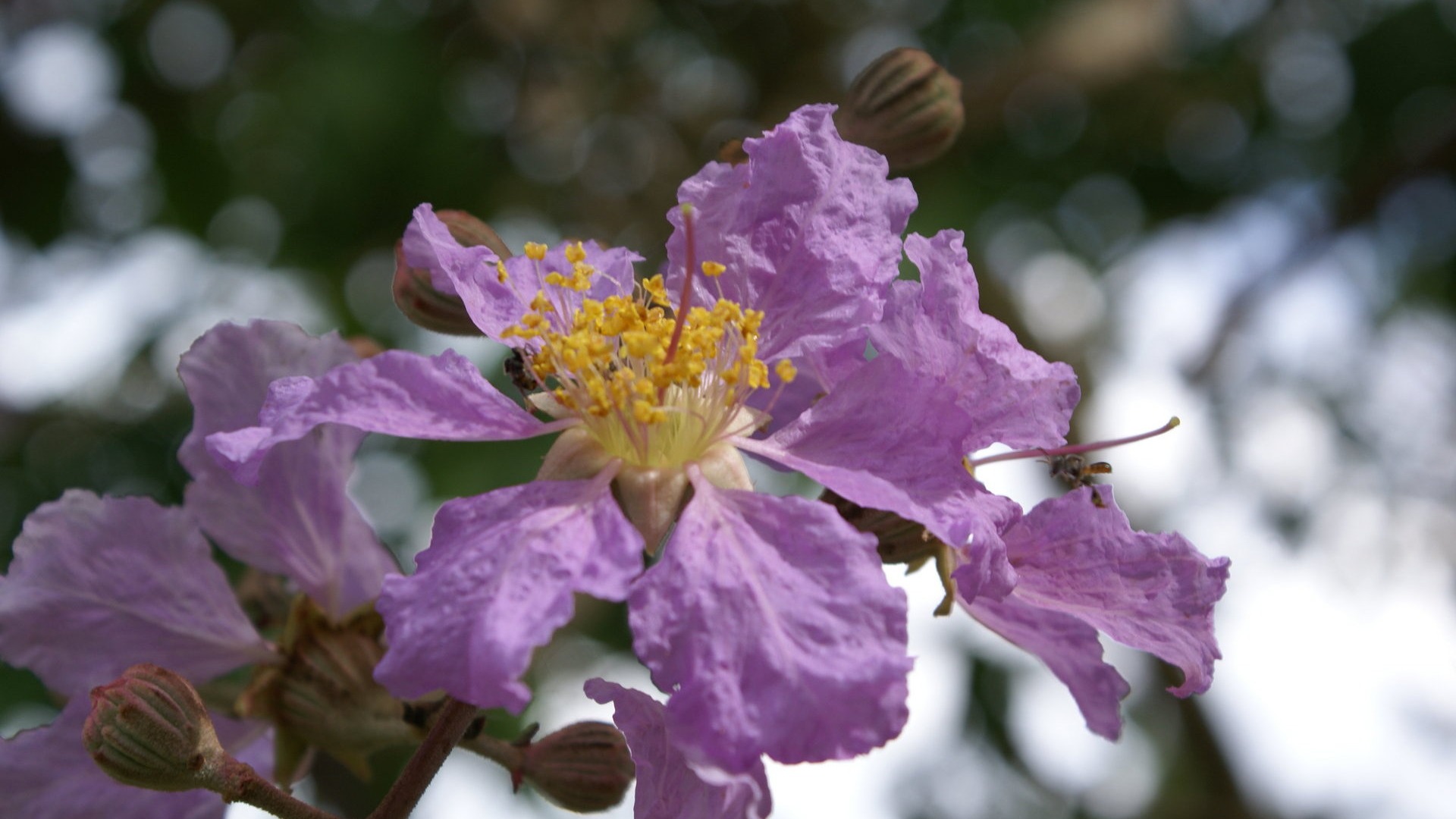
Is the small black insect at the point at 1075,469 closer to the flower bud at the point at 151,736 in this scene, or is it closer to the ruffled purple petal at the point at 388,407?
the ruffled purple petal at the point at 388,407

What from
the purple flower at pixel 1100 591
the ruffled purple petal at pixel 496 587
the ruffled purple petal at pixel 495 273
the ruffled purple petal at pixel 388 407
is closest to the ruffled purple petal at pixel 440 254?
the ruffled purple petal at pixel 495 273

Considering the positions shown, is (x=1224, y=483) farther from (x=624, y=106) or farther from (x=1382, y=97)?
(x=624, y=106)

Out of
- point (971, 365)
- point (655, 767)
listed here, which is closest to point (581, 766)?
point (655, 767)

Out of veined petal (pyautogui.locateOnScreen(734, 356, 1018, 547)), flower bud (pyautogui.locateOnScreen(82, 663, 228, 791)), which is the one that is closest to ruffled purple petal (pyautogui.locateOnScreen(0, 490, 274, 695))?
flower bud (pyautogui.locateOnScreen(82, 663, 228, 791))

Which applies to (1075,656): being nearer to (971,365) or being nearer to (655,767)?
(971,365)

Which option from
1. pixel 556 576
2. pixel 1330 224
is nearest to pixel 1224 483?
pixel 1330 224

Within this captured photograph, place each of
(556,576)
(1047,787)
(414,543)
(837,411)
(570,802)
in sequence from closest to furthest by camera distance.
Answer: (556,576) → (837,411) → (570,802) → (414,543) → (1047,787)

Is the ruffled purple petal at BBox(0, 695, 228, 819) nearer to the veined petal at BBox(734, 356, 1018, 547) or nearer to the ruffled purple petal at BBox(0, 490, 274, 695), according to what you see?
the ruffled purple petal at BBox(0, 490, 274, 695)
